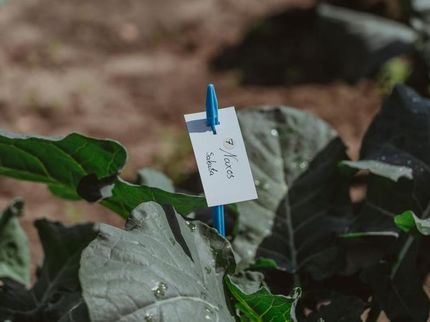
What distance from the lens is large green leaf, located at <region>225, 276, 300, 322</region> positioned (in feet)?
5.18

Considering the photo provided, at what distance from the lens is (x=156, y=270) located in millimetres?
1453

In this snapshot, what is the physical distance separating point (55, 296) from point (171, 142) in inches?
57.0

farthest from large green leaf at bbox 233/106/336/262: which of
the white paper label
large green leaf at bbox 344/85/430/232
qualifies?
the white paper label

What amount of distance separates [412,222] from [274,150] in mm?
497

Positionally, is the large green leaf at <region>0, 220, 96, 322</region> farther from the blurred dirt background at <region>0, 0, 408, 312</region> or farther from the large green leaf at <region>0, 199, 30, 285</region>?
the blurred dirt background at <region>0, 0, 408, 312</region>

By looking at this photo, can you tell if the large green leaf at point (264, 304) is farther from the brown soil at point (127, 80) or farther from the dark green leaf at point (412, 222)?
the brown soil at point (127, 80)

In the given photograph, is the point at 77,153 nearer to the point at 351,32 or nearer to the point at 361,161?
the point at 361,161

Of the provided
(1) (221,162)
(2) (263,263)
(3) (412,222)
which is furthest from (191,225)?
(3) (412,222)

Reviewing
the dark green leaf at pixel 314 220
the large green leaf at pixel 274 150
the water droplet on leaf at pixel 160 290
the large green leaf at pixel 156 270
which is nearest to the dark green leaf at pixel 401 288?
the dark green leaf at pixel 314 220

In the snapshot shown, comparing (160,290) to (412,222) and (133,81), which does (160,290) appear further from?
(133,81)

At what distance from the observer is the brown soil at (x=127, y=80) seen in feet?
11.1

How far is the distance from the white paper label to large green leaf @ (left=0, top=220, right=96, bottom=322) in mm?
478

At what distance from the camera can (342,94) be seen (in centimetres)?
361

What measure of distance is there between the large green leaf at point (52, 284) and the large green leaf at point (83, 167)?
0.77 ft
